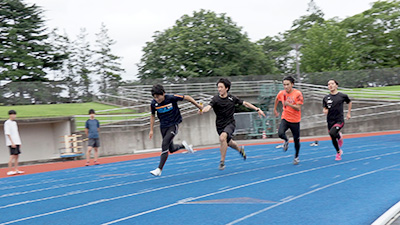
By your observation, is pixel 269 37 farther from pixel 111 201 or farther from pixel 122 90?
Result: pixel 111 201

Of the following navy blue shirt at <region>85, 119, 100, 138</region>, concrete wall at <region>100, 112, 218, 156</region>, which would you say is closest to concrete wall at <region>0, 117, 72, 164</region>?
concrete wall at <region>100, 112, 218, 156</region>

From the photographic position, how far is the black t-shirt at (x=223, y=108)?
10336 mm

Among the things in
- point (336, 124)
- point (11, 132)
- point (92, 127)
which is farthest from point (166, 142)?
point (92, 127)

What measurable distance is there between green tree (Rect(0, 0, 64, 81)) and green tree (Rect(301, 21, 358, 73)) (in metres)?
30.1

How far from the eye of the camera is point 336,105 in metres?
11.7

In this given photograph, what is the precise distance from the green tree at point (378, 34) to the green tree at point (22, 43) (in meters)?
36.7

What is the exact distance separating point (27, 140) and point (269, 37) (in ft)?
155

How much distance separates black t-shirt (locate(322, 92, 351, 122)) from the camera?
1166 cm

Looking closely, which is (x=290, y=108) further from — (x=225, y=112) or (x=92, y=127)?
(x=92, y=127)

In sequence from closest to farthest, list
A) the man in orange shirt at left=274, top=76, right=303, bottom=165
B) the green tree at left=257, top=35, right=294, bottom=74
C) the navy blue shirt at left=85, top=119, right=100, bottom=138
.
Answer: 1. the man in orange shirt at left=274, top=76, right=303, bottom=165
2. the navy blue shirt at left=85, top=119, right=100, bottom=138
3. the green tree at left=257, top=35, right=294, bottom=74

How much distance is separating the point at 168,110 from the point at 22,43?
38.6 m

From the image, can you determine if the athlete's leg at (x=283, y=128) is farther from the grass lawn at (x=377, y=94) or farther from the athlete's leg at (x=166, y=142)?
the grass lawn at (x=377, y=94)

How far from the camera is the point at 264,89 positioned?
1425 inches

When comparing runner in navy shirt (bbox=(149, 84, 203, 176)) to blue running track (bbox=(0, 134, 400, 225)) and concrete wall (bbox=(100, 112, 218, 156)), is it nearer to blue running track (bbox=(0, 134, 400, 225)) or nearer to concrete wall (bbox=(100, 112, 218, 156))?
blue running track (bbox=(0, 134, 400, 225))
